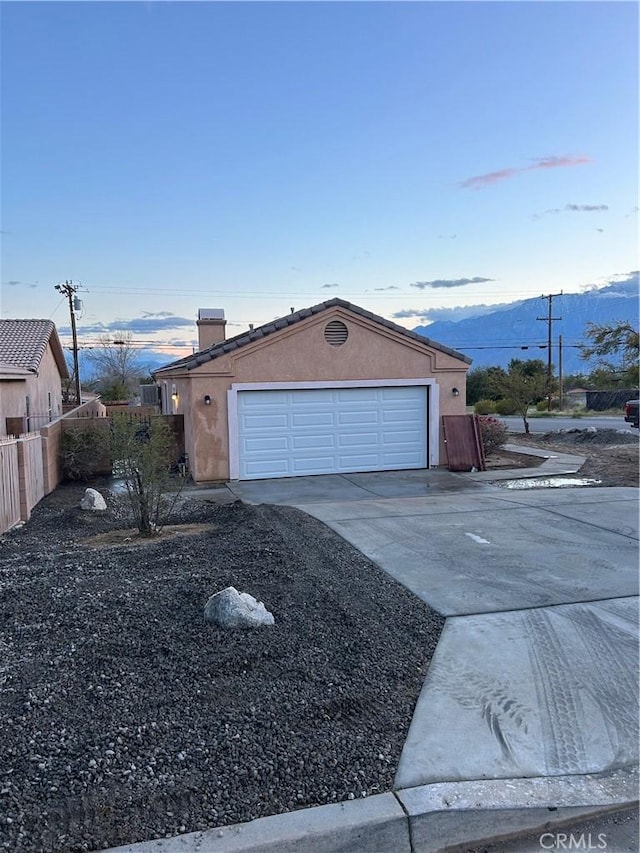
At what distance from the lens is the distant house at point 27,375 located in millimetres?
17172

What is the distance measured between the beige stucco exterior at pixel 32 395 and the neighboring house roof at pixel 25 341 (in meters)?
0.59

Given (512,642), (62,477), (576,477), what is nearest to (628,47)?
(576,477)

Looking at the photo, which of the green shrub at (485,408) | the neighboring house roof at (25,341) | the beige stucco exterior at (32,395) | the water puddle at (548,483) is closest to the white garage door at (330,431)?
the water puddle at (548,483)

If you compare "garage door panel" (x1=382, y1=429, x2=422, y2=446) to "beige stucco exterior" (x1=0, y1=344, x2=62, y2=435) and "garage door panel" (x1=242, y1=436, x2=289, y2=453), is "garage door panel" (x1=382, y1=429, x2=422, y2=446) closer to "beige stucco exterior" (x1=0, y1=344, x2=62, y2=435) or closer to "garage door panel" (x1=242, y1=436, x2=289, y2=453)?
"garage door panel" (x1=242, y1=436, x2=289, y2=453)

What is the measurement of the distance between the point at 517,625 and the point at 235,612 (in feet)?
8.03

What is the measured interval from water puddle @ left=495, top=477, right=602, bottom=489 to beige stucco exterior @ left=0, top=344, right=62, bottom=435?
1266 cm

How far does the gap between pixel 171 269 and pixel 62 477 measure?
14277mm

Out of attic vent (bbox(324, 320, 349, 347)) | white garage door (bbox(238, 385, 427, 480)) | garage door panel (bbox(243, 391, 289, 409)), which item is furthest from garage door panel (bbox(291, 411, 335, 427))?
attic vent (bbox(324, 320, 349, 347))

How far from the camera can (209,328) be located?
2334 centimetres

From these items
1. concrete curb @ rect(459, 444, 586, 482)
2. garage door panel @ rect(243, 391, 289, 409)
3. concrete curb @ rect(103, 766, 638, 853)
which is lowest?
concrete curb @ rect(103, 766, 638, 853)

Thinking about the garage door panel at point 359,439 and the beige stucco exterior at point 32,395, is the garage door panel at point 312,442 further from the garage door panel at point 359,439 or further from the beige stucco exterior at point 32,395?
the beige stucco exterior at point 32,395

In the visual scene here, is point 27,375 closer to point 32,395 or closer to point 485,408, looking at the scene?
point 32,395

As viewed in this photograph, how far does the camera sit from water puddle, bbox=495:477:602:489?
1274 centimetres

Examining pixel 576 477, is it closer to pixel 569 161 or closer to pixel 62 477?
pixel 569 161
